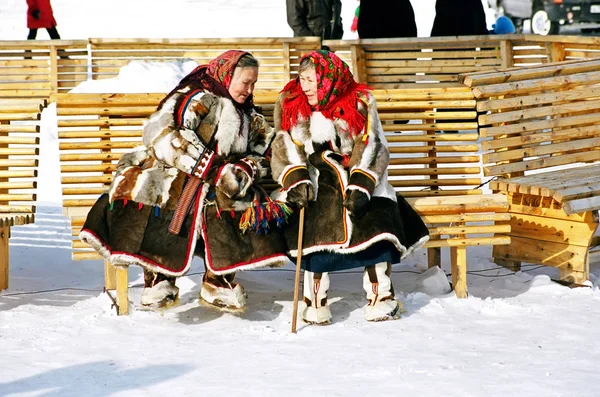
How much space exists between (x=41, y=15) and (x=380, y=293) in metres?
10.7

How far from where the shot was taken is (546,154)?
7.40m

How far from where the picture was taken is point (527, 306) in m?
6.29

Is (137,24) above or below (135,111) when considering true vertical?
above

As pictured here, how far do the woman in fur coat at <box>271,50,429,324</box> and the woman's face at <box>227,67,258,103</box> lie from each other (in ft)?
0.67

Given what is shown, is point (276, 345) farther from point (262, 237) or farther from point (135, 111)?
point (135, 111)

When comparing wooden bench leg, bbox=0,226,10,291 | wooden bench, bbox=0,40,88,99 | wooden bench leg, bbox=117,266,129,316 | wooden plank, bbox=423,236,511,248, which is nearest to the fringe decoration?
wooden bench leg, bbox=117,266,129,316

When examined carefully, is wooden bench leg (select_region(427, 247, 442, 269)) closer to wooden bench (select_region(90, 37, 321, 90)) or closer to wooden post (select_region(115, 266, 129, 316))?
wooden post (select_region(115, 266, 129, 316))

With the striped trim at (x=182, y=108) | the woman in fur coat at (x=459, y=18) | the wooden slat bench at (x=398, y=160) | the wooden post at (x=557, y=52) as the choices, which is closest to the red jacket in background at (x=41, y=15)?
the woman in fur coat at (x=459, y=18)

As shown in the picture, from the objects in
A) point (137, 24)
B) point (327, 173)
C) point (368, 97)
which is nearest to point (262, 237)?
point (327, 173)

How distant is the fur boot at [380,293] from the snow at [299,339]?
6 cm

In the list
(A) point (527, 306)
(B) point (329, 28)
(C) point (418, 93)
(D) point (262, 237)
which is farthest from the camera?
(B) point (329, 28)

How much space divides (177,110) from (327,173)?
86cm

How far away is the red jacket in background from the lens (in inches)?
608

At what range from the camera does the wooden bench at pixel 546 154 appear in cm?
680
